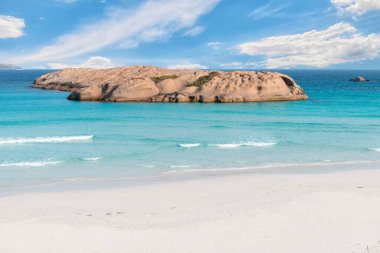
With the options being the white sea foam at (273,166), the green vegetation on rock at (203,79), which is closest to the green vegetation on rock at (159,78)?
the green vegetation on rock at (203,79)

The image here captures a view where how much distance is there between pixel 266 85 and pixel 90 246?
53.0 metres

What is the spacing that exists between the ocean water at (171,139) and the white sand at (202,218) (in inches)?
176

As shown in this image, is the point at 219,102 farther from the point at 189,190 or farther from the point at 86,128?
the point at 189,190

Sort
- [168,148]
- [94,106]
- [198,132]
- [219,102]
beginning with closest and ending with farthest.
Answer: [168,148], [198,132], [94,106], [219,102]

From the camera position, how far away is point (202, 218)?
570 inches

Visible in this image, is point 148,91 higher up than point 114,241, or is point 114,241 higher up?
point 148,91

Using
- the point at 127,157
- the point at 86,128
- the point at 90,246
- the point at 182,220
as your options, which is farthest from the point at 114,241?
the point at 86,128

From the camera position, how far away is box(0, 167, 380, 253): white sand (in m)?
12.1

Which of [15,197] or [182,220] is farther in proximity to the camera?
[15,197]

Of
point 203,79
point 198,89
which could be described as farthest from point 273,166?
point 203,79

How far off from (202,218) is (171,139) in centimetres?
1772

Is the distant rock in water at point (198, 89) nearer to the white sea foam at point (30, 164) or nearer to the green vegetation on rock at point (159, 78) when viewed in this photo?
the green vegetation on rock at point (159, 78)

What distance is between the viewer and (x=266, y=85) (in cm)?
6222

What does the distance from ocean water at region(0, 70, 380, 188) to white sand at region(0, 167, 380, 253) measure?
14.7 ft
